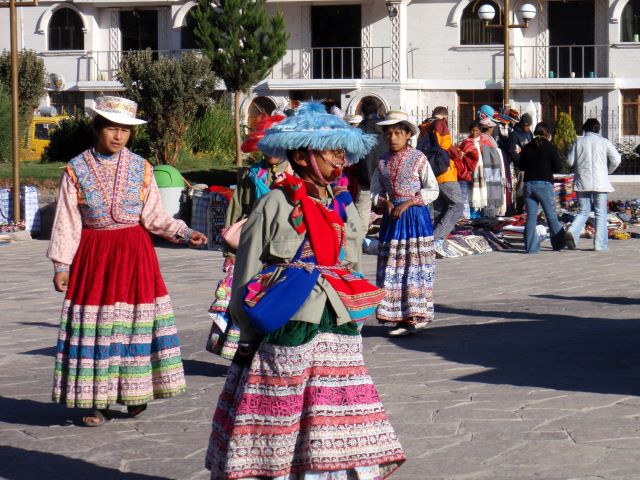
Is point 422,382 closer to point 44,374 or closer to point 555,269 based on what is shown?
point 44,374

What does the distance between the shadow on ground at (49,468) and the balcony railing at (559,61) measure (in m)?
34.8

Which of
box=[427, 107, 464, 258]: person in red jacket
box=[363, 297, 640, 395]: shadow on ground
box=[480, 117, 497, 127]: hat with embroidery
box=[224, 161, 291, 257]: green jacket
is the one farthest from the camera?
box=[480, 117, 497, 127]: hat with embroidery

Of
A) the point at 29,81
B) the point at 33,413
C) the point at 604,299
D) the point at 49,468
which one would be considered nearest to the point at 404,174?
the point at 604,299

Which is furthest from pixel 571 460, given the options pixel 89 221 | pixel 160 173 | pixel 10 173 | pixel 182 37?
pixel 182 37

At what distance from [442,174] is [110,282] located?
9332 millimetres

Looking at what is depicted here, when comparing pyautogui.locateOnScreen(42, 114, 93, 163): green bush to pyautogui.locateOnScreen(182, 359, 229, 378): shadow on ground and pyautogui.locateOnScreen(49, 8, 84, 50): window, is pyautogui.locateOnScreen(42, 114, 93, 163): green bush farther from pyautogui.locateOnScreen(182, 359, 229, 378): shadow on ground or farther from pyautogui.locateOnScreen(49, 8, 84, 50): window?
pyautogui.locateOnScreen(182, 359, 229, 378): shadow on ground

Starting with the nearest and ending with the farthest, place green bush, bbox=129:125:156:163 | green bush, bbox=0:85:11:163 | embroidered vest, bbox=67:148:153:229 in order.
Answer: embroidered vest, bbox=67:148:153:229
green bush, bbox=0:85:11:163
green bush, bbox=129:125:156:163

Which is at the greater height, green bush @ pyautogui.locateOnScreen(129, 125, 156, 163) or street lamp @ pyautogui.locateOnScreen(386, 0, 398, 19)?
street lamp @ pyautogui.locateOnScreen(386, 0, 398, 19)

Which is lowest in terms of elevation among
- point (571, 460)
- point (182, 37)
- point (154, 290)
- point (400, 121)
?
point (571, 460)

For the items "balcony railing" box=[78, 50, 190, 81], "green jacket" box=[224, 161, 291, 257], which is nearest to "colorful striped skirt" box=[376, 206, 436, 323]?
"green jacket" box=[224, 161, 291, 257]

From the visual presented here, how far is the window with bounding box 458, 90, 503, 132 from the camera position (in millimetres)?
40156

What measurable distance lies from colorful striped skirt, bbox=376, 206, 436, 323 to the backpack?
5065 mm

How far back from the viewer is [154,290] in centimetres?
716

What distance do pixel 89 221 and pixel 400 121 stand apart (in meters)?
3.46
